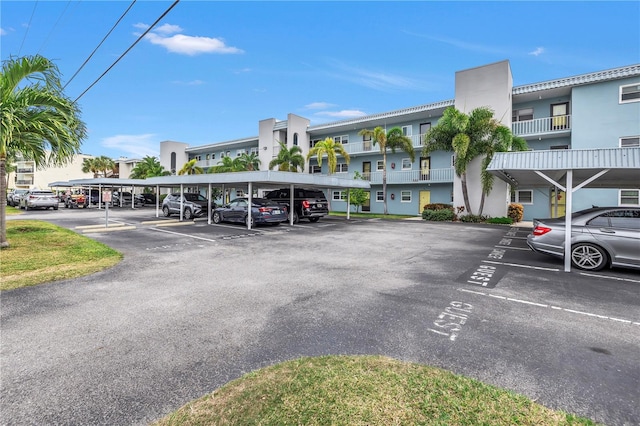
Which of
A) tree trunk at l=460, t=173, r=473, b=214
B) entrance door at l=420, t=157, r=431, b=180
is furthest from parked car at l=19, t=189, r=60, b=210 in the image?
tree trunk at l=460, t=173, r=473, b=214

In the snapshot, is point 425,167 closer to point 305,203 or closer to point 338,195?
point 338,195

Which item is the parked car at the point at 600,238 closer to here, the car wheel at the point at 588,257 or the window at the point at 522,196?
the car wheel at the point at 588,257

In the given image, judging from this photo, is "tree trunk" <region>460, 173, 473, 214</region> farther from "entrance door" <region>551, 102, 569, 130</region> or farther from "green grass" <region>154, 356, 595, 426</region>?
"green grass" <region>154, 356, 595, 426</region>

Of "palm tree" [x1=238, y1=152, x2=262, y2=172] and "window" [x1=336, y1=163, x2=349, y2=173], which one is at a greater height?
"palm tree" [x1=238, y1=152, x2=262, y2=172]

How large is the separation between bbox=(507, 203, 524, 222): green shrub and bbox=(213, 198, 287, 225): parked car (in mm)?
14701

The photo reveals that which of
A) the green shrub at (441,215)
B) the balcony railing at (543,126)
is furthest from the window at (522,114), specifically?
the green shrub at (441,215)

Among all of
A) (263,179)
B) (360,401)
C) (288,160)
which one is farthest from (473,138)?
(360,401)

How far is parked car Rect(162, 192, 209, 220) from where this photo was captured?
20.8 m

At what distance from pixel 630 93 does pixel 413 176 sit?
13428mm

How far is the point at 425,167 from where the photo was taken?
26469mm

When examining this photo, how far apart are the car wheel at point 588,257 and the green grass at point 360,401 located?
6.51 m

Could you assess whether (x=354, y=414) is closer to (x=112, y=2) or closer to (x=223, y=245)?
(x=223, y=245)

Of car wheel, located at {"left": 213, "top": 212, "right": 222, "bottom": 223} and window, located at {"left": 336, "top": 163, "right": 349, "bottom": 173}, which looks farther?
window, located at {"left": 336, "top": 163, "right": 349, "bottom": 173}

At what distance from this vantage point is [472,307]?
15.8ft
